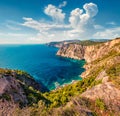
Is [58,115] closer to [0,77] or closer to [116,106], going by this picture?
[116,106]

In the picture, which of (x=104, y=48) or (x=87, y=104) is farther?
(x=104, y=48)

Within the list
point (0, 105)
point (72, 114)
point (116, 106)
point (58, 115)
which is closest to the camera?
point (0, 105)

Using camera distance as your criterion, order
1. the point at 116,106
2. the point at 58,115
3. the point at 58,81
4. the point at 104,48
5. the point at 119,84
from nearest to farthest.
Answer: the point at 58,115 → the point at 116,106 → the point at 119,84 → the point at 58,81 → the point at 104,48

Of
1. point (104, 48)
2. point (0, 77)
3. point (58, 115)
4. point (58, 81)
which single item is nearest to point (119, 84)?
point (58, 115)

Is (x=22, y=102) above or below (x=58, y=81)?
above

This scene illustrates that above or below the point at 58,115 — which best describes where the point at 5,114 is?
above

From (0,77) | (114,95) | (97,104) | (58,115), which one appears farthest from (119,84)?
(0,77)

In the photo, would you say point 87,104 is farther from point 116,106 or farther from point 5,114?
point 5,114

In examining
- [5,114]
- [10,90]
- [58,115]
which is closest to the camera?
[5,114]

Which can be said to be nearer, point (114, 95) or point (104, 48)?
point (114, 95)
